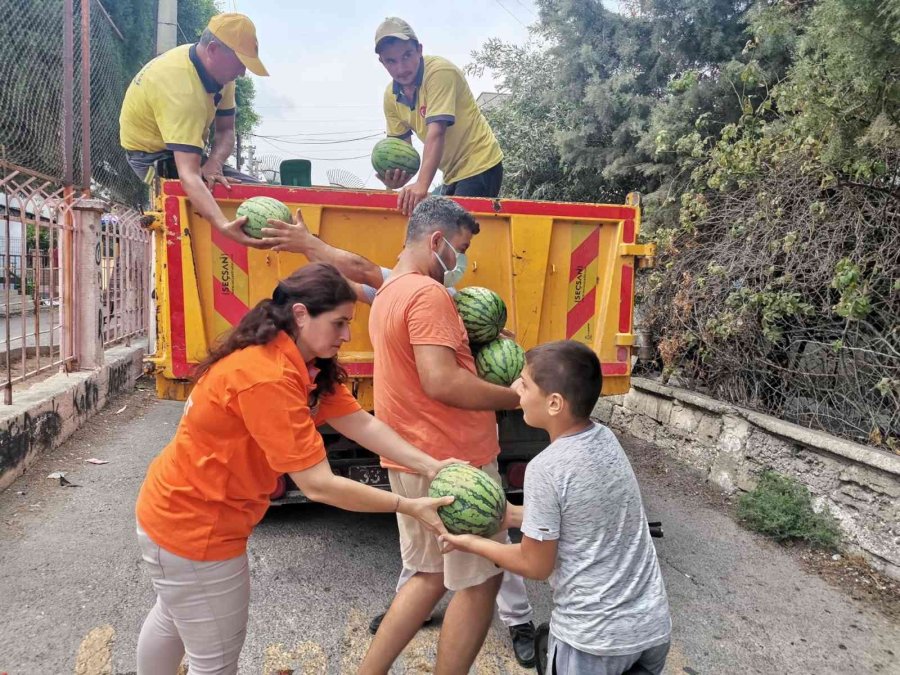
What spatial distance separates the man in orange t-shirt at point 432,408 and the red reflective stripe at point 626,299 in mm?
1530

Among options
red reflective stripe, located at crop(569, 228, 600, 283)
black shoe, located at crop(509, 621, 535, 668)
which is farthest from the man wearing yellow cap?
black shoe, located at crop(509, 621, 535, 668)

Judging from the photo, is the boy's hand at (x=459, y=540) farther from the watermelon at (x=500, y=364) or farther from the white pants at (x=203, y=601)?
the watermelon at (x=500, y=364)

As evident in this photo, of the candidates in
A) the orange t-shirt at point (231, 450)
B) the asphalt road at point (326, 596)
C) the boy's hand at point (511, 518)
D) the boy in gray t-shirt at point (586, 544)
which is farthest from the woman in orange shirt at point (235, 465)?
the asphalt road at point (326, 596)

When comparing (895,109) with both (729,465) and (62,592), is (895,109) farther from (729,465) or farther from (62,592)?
(62,592)

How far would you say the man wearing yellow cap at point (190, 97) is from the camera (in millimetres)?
3449

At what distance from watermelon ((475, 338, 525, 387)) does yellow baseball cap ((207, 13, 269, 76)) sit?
242 cm

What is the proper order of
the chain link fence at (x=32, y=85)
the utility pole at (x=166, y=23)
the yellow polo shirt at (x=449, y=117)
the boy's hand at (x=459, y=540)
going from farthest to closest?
the utility pole at (x=166, y=23) < the chain link fence at (x=32, y=85) < the yellow polo shirt at (x=449, y=117) < the boy's hand at (x=459, y=540)

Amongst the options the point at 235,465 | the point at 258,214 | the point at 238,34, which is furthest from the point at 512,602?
the point at 238,34

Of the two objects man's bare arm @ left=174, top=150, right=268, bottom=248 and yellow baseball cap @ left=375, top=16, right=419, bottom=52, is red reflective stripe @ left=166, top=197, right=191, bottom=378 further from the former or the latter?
yellow baseball cap @ left=375, top=16, right=419, bottom=52

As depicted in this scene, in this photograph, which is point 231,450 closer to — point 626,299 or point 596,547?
point 596,547

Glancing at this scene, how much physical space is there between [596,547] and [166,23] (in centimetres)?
942

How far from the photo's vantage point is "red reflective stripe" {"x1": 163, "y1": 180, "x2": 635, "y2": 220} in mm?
3332

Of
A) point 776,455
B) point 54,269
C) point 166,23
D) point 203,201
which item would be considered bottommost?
point 776,455

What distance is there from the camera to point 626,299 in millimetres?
3865
